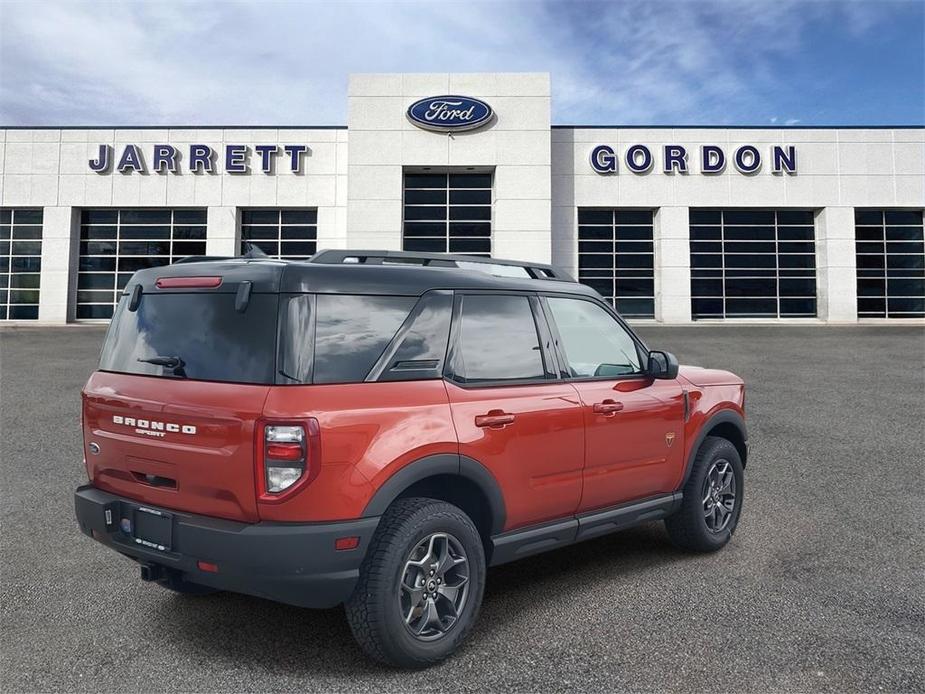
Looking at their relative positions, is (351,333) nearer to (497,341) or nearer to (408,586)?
(497,341)

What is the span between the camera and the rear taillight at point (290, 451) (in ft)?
8.94

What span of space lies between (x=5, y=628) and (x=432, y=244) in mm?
21484

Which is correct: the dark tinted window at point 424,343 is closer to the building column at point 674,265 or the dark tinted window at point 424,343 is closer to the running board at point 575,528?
the running board at point 575,528

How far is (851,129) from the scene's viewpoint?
2484 cm

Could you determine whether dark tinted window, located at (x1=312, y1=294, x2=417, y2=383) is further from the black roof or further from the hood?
the hood

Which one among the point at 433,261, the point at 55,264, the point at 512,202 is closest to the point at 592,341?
the point at 433,261

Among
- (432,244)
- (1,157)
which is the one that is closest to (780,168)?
(432,244)

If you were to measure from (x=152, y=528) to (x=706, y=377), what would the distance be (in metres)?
3.65

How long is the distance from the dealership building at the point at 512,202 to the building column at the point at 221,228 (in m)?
0.07

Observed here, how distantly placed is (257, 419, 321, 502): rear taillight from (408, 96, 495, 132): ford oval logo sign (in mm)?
22078

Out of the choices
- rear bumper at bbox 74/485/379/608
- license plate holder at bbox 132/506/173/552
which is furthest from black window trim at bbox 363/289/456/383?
license plate holder at bbox 132/506/173/552

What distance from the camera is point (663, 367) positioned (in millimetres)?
4246

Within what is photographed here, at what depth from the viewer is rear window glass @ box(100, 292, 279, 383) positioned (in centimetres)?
292

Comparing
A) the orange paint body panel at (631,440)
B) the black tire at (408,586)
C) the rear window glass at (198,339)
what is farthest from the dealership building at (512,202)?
the black tire at (408,586)
